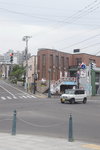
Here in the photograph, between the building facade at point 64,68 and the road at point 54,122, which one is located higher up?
the building facade at point 64,68

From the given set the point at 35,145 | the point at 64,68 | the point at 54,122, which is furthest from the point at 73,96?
the point at 64,68

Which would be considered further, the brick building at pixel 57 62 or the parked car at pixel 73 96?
the brick building at pixel 57 62

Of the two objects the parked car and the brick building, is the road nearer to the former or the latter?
the parked car

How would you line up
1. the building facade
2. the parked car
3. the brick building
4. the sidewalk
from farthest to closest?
the brick building → the building facade → the parked car → the sidewalk

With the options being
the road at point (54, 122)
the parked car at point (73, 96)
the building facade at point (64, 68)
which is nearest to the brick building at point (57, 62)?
the building facade at point (64, 68)

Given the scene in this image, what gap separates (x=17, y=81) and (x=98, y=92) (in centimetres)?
3521

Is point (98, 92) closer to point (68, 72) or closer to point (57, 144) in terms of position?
point (68, 72)

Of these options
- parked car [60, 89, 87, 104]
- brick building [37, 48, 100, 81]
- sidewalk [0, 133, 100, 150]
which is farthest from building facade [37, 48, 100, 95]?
sidewalk [0, 133, 100, 150]

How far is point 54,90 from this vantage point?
73875 millimetres

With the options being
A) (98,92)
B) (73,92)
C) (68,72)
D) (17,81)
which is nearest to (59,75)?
(68,72)

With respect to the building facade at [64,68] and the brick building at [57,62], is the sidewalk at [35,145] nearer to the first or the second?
the building facade at [64,68]

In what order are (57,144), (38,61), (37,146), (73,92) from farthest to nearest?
1. (38,61)
2. (73,92)
3. (57,144)
4. (37,146)

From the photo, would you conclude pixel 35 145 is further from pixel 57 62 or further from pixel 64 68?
pixel 64 68

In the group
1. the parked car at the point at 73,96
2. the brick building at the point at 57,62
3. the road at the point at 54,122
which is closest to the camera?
the road at the point at 54,122
